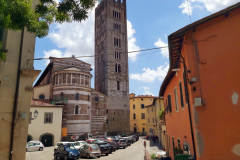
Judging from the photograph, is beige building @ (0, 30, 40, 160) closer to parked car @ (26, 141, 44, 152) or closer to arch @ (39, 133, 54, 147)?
parked car @ (26, 141, 44, 152)

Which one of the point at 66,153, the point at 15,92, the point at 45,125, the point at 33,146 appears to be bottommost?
the point at 33,146

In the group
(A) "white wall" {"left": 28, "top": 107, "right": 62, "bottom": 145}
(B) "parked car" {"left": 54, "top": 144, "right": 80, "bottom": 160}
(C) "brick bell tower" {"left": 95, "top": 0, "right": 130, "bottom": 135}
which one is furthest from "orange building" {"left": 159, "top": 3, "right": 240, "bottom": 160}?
(C) "brick bell tower" {"left": 95, "top": 0, "right": 130, "bottom": 135}

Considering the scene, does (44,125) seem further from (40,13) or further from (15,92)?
(40,13)

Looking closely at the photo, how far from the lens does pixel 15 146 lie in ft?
30.9

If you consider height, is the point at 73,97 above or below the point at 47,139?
above

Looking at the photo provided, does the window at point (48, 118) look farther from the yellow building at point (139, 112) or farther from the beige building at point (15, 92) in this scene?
the yellow building at point (139, 112)

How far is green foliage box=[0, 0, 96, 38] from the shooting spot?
5898 mm

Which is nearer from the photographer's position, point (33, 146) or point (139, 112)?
point (33, 146)

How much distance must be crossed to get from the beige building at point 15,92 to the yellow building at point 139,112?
54783 mm

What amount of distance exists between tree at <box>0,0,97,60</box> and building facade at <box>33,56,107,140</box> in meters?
30.5

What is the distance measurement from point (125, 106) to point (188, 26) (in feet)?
148

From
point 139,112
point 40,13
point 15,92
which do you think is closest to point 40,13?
point 40,13

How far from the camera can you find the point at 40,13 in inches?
276

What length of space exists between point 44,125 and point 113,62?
2718 centimetres
